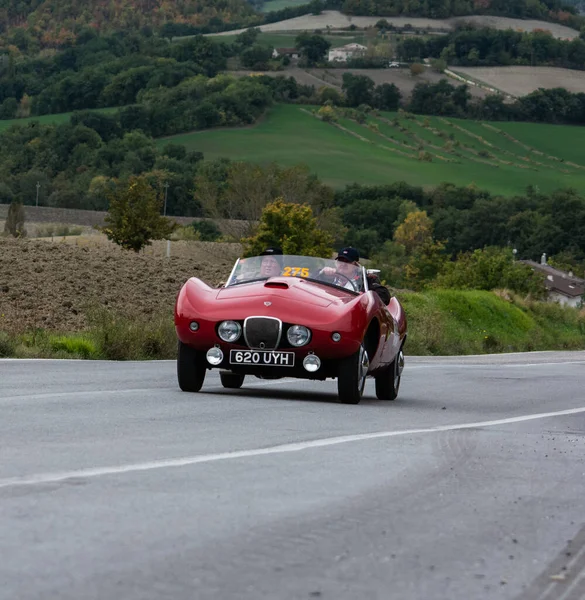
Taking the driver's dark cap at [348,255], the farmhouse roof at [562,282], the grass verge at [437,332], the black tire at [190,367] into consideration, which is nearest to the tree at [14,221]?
the grass verge at [437,332]

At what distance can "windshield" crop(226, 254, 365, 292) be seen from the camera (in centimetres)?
1460

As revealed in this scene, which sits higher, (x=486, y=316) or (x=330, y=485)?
(x=330, y=485)

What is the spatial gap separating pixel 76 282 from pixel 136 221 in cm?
3072

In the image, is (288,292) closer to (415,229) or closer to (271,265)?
(271,265)

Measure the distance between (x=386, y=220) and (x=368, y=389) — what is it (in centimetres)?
14786

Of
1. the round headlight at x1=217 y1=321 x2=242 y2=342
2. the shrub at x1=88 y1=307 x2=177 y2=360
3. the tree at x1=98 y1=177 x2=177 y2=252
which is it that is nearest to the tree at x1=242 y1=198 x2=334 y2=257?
the tree at x1=98 y1=177 x2=177 y2=252

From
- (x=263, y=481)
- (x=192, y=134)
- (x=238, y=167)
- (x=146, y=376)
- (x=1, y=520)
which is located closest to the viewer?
(x=1, y=520)

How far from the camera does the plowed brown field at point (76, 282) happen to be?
29.0 m

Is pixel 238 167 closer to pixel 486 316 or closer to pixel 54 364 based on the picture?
pixel 486 316

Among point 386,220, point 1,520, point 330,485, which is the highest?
point 1,520

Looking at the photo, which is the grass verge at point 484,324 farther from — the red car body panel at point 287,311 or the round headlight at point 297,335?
the round headlight at point 297,335

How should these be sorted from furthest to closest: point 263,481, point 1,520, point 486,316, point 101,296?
point 486,316, point 101,296, point 263,481, point 1,520

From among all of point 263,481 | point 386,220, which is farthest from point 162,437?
point 386,220

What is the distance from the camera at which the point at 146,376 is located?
16.3m
